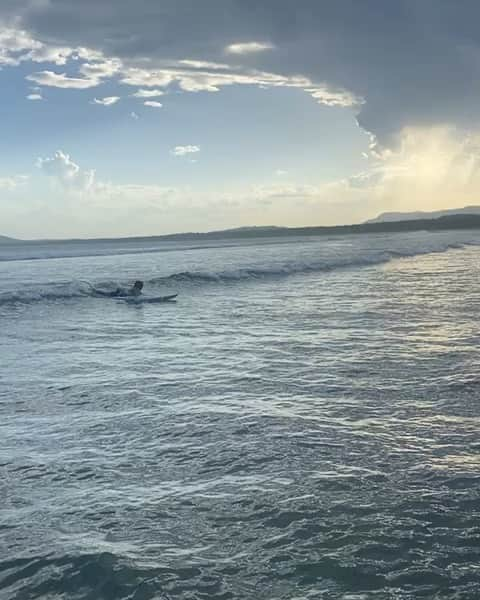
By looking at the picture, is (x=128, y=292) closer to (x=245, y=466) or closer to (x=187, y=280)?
(x=187, y=280)

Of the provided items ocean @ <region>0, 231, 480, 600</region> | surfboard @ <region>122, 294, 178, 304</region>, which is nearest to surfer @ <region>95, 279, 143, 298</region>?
surfboard @ <region>122, 294, 178, 304</region>

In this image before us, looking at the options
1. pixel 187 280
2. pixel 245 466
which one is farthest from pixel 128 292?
pixel 245 466

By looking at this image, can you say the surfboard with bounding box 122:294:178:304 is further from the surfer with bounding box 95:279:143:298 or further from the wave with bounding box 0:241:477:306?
the wave with bounding box 0:241:477:306

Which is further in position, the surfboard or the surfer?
the surfer

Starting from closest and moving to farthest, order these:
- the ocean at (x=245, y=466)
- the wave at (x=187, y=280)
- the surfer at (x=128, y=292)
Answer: the ocean at (x=245, y=466) → the surfer at (x=128, y=292) → the wave at (x=187, y=280)

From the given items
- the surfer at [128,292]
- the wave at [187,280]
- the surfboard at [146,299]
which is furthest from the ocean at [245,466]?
the wave at [187,280]

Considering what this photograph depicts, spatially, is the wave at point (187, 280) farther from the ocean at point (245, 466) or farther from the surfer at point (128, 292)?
the ocean at point (245, 466)

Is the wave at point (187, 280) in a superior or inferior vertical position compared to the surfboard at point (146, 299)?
superior

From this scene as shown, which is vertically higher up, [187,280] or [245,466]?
[187,280]

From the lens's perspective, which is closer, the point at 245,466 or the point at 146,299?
the point at 245,466

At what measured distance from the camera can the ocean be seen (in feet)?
17.6

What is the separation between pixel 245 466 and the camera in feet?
25.4

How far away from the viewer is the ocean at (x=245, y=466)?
5.38 m

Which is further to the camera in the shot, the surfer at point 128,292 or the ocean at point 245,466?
the surfer at point 128,292
